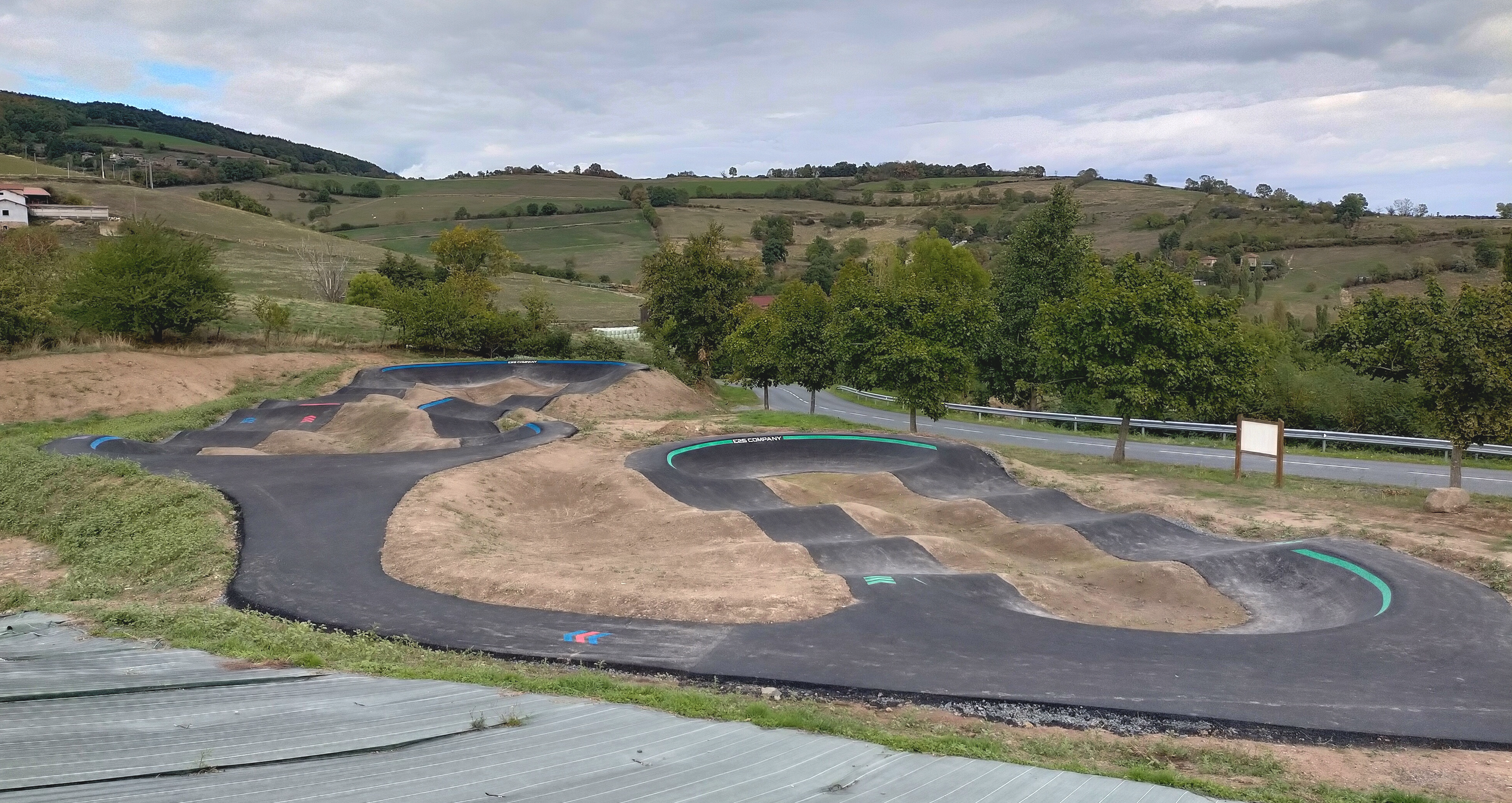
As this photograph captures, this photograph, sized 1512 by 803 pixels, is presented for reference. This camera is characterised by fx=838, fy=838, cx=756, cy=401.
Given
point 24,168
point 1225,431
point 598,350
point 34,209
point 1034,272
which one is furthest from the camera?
point 24,168

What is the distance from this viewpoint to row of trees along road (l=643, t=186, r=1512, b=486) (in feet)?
65.5

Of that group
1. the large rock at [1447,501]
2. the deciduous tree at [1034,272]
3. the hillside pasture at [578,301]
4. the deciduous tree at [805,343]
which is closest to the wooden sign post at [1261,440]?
the large rock at [1447,501]

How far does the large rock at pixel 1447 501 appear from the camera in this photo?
18984 mm

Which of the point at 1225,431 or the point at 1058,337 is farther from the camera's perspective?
the point at 1225,431

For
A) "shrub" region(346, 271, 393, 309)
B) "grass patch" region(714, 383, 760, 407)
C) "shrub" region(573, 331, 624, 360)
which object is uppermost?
"shrub" region(346, 271, 393, 309)

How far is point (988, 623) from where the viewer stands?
12.5 meters

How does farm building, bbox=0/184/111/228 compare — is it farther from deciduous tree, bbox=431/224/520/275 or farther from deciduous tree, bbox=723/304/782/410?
deciduous tree, bbox=723/304/782/410

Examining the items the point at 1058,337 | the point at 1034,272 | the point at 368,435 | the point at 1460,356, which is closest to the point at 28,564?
the point at 368,435

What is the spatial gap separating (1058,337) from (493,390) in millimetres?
24640

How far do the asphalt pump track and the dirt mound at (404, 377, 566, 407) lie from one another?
11.9m

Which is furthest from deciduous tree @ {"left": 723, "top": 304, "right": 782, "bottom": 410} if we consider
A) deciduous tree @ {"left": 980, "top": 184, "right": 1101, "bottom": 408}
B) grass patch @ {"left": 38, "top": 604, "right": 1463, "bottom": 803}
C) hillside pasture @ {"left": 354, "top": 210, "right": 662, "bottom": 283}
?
hillside pasture @ {"left": 354, "top": 210, "right": 662, "bottom": 283}

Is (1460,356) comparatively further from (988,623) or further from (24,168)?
(24,168)

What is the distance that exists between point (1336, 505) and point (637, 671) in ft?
60.9

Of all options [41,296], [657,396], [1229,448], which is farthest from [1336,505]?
[41,296]
